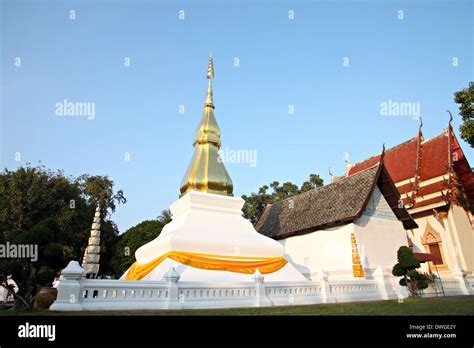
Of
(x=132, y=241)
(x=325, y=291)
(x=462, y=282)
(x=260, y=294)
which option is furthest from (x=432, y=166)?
(x=132, y=241)

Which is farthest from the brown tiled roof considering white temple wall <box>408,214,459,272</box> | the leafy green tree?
the leafy green tree

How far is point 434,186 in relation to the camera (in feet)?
69.7

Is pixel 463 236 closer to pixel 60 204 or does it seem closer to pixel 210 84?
pixel 210 84

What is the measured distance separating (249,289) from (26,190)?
21.0m

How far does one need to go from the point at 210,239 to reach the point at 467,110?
411 inches

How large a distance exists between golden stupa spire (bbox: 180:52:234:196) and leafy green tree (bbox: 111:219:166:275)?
1609 centimetres

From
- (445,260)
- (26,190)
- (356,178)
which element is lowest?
(445,260)

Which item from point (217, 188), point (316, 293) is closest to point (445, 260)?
point (316, 293)

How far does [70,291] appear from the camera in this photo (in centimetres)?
704

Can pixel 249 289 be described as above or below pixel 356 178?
below

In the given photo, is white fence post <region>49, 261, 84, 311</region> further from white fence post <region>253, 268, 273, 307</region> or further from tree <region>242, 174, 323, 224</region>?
tree <region>242, 174, 323, 224</region>

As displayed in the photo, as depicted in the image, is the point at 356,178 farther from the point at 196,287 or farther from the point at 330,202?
the point at 196,287

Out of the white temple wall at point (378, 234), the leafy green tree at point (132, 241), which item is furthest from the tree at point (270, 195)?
the white temple wall at point (378, 234)

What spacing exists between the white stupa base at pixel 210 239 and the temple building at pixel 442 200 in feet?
34.5
